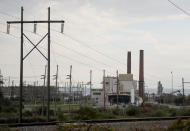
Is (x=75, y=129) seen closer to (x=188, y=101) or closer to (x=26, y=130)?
(x=26, y=130)

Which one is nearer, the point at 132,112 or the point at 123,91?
the point at 132,112

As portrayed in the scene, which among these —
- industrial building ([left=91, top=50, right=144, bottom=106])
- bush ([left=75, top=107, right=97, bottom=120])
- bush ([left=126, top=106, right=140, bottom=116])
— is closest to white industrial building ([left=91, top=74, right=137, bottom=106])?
industrial building ([left=91, top=50, right=144, bottom=106])

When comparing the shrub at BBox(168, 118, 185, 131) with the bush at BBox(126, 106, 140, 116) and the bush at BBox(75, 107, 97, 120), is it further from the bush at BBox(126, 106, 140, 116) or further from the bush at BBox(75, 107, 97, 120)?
the bush at BBox(126, 106, 140, 116)

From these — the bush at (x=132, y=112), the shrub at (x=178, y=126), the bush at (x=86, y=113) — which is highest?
the shrub at (x=178, y=126)

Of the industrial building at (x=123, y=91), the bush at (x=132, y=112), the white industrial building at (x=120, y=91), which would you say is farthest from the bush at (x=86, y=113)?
the white industrial building at (x=120, y=91)

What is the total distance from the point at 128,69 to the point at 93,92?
783 inches

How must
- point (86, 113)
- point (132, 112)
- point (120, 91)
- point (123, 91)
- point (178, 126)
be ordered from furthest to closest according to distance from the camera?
1. point (123, 91)
2. point (120, 91)
3. point (132, 112)
4. point (86, 113)
5. point (178, 126)

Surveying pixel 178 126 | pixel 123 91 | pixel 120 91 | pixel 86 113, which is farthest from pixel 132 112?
pixel 123 91

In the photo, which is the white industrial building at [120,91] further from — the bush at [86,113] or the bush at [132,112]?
the bush at [86,113]

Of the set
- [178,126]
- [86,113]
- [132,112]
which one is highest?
[178,126]

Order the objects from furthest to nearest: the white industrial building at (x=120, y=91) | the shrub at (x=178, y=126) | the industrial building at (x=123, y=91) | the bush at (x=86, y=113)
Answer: the white industrial building at (x=120, y=91) → the industrial building at (x=123, y=91) → the bush at (x=86, y=113) → the shrub at (x=178, y=126)

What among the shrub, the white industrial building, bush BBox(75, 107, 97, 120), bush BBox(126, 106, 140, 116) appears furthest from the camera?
the white industrial building

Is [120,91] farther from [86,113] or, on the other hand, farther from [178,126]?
[178,126]

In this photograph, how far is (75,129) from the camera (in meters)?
12.4
